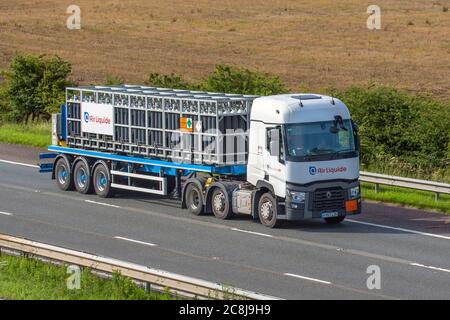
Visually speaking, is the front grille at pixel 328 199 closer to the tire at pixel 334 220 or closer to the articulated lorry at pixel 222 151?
the articulated lorry at pixel 222 151

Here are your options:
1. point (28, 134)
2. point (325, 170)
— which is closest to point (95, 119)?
point (325, 170)

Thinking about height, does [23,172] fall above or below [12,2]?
below

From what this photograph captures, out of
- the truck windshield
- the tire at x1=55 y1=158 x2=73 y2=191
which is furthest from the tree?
the truck windshield

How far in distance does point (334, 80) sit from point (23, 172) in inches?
1108

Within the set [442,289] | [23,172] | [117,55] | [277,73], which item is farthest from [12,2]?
[442,289]

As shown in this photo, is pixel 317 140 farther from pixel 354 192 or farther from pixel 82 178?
pixel 82 178

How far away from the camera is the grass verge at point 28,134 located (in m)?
40.2

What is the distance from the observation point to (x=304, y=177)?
84.0 ft

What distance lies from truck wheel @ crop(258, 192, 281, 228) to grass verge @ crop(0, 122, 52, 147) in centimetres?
1487

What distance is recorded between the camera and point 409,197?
29.2 meters

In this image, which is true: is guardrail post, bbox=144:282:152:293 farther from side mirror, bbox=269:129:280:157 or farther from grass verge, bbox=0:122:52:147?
grass verge, bbox=0:122:52:147

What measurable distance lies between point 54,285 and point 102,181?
11.6 m

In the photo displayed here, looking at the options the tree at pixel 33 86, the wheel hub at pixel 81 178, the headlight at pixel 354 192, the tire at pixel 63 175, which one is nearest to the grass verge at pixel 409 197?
the headlight at pixel 354 192
